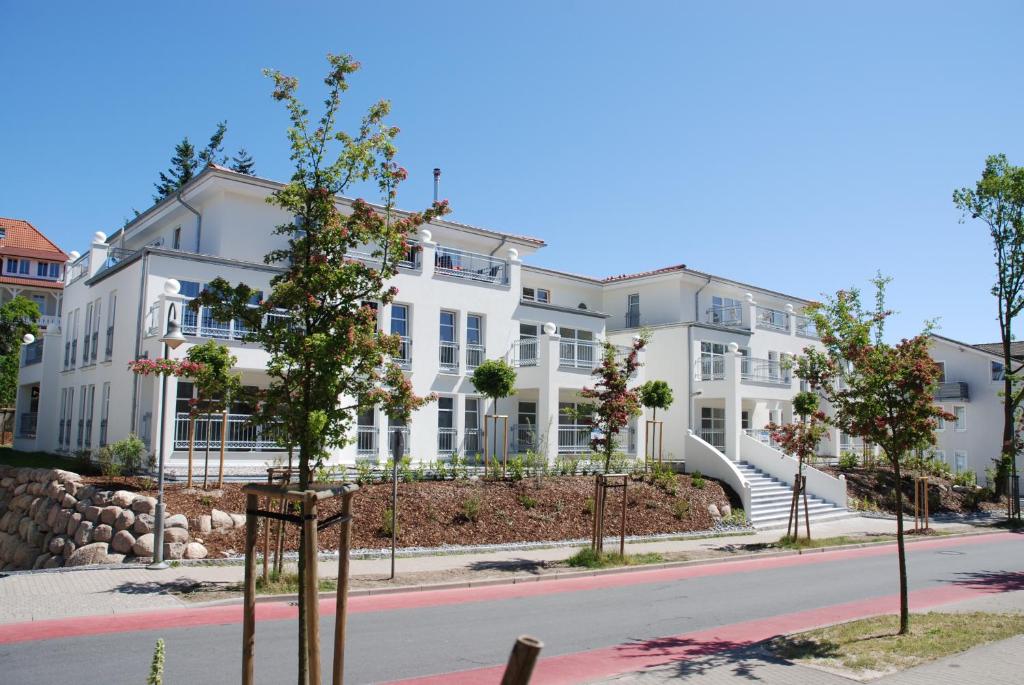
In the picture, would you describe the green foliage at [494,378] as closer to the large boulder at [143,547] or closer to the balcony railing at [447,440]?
the balcony railing at [447,440]

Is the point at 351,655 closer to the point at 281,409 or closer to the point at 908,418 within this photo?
the point at 281,409

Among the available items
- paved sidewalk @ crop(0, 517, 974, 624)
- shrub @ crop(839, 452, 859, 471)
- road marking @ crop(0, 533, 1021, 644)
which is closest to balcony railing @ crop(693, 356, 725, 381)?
shrub @ crop(839, 452, 859, 471)

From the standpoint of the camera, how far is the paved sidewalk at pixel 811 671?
7.51 m

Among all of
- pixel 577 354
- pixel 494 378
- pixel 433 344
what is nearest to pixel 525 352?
pixel 577 354

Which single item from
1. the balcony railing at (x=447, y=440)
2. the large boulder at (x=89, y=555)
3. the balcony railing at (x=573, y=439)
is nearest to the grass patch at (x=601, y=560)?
the large boulder at (x=89, y=555)

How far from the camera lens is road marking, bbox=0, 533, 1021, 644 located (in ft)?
32.9

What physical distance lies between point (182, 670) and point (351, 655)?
1816mm

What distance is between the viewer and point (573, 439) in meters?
28.8

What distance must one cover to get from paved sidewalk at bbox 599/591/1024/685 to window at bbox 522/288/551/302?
86.7ft

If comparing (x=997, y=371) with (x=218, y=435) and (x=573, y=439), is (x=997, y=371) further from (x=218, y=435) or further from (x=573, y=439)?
(x=218, y=435)

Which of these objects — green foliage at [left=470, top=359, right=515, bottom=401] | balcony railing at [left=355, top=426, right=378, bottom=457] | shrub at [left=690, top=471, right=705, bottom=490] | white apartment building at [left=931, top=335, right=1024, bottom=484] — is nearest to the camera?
green foliage at [left=470, top=359, right=515, bottom=401]

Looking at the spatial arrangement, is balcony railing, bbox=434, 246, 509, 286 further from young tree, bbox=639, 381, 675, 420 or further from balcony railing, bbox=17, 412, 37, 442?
balcony railing, bbox=17, 412, 37, 442

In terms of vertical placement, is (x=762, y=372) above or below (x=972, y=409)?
above

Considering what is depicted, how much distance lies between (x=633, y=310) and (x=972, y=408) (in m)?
22.4
